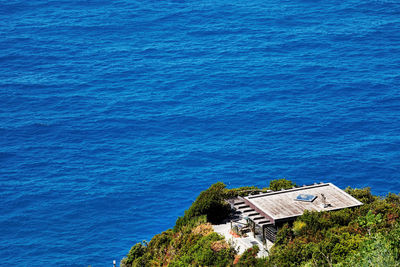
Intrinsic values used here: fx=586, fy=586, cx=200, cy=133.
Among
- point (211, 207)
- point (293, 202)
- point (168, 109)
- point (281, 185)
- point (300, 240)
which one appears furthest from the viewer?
point (168, 109)

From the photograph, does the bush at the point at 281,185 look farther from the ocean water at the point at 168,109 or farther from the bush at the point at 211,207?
the ocean water at the point at 168,109

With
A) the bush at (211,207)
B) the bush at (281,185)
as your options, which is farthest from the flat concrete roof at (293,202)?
the bush at (211,207)

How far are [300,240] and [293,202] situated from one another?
4906mm

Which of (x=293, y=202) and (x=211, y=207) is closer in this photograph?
(x=293, y=202)

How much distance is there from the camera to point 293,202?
136 feet

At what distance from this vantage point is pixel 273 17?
118000 millimetres

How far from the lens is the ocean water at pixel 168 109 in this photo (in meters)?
66.2

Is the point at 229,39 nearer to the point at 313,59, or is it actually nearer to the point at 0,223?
the point at 313,59

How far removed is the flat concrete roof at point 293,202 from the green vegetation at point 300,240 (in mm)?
971

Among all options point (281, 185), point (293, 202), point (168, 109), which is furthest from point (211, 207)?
point (168, 109)

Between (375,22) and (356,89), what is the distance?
28720 mm

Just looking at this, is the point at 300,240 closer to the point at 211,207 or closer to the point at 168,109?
the point at 211,207

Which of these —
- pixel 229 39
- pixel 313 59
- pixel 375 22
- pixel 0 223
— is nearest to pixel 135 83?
pixel 229 39

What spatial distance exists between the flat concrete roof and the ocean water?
70.2 feet
